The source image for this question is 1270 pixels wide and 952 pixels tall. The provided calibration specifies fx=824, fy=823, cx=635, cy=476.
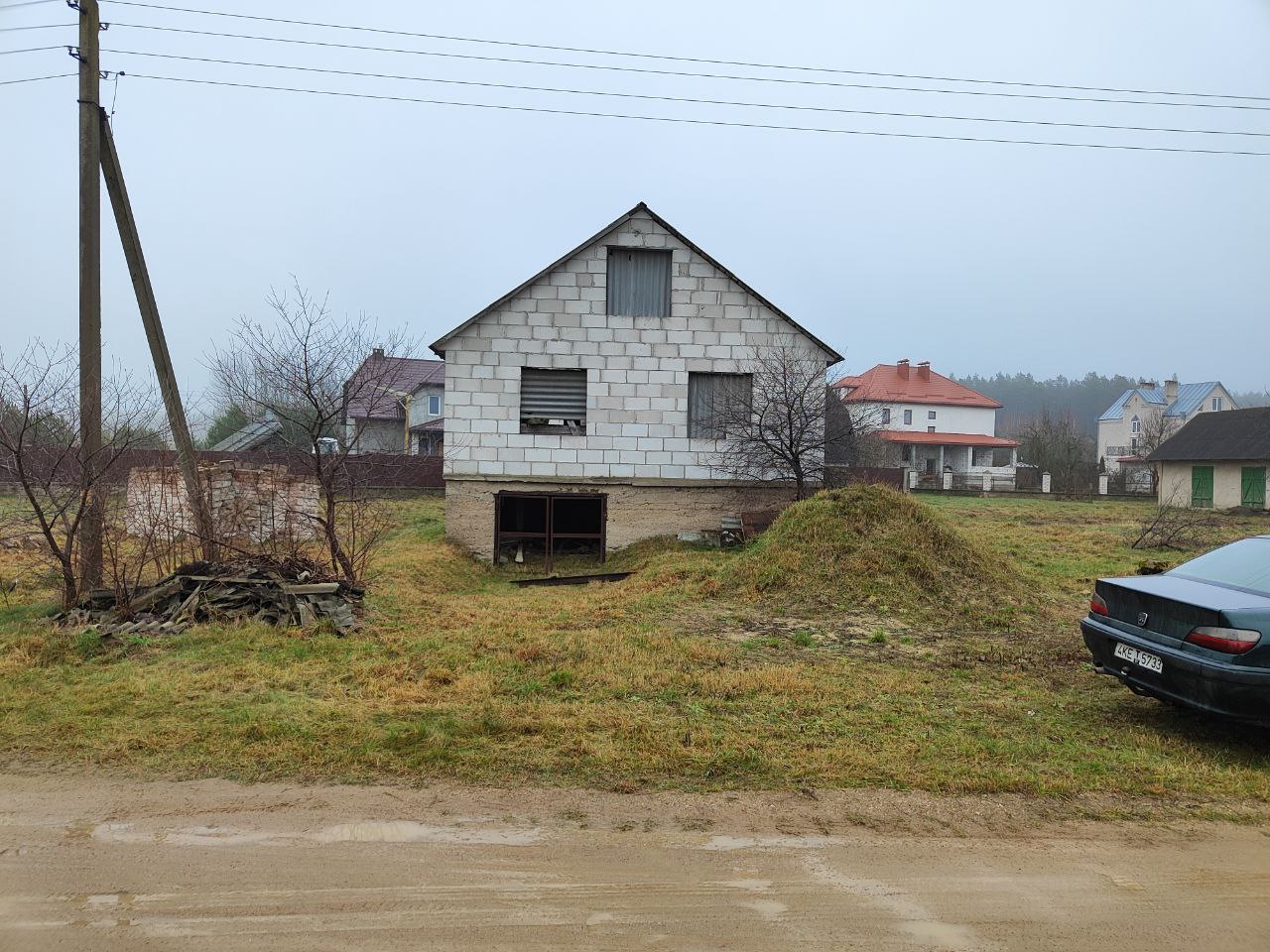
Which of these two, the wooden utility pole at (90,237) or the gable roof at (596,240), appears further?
the gable roof at (596,240)

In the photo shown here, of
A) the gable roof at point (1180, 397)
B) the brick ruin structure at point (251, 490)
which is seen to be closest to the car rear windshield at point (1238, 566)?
the brick ruin structure at point (251, 490)

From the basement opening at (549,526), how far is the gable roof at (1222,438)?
101ft

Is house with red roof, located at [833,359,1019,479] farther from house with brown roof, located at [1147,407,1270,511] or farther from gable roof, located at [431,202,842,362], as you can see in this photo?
gable roof, located at [431,202,842,362]

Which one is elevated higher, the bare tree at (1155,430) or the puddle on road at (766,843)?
the bare tree at (1155,430)

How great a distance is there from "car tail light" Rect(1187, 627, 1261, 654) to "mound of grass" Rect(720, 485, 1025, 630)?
15.3 feet

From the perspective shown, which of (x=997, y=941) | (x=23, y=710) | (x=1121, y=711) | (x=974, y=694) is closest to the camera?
(x=997, y=941)

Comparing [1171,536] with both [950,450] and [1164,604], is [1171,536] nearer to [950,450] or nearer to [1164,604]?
[1164,604]

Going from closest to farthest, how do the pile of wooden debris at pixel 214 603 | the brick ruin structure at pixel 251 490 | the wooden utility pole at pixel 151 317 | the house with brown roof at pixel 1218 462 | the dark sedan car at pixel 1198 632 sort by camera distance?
the dark sedan car at pixel 1198 632, the pile of wooden debris at pixel 214 603, the wooden utility pole at pixel 151 317, the brick ruin structure at pixel 251 490, the house with brown roof at pixel 1218 462

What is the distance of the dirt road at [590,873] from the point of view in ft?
11.4

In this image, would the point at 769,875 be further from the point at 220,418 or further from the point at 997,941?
the point at 220,418

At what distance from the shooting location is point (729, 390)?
58.2ft

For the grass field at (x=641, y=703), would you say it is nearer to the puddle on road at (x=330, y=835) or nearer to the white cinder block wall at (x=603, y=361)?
the puddle on road at (x=330, y=835)

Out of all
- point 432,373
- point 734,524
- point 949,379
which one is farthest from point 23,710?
point 949,379

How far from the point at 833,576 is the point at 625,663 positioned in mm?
4924
